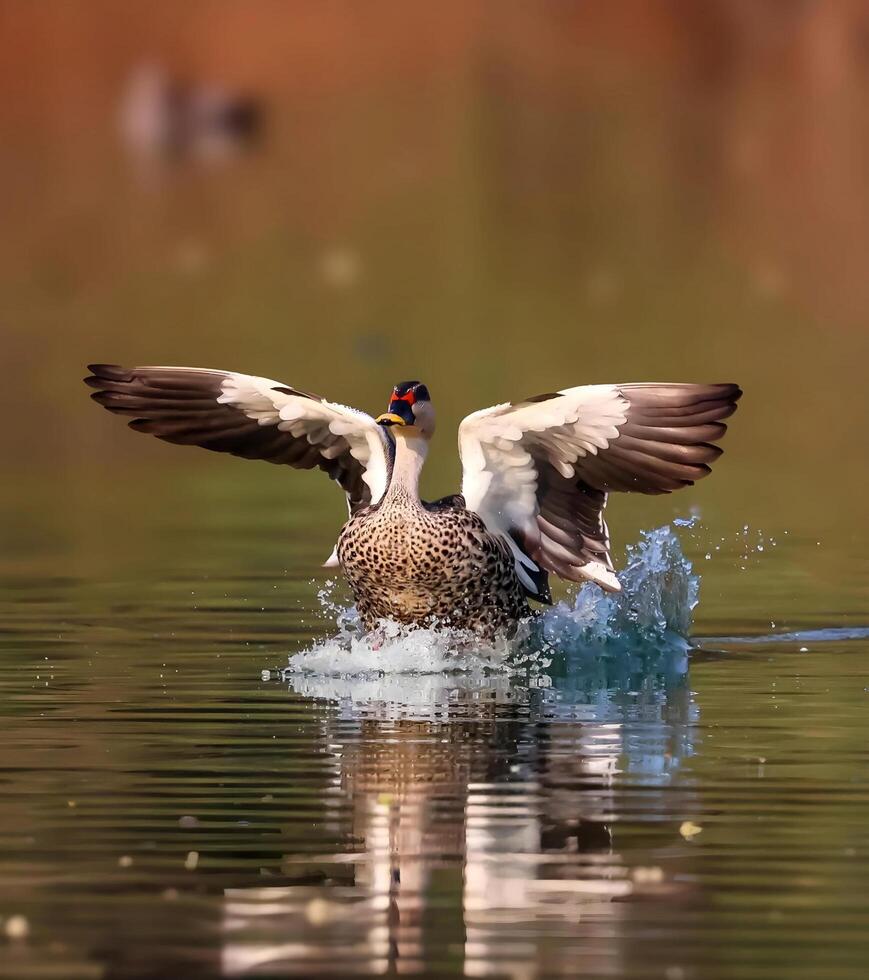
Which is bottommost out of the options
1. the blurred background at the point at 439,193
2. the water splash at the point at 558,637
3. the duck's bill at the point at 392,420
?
the water splash at the point at 558,637

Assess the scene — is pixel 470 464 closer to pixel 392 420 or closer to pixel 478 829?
pixel 392 420

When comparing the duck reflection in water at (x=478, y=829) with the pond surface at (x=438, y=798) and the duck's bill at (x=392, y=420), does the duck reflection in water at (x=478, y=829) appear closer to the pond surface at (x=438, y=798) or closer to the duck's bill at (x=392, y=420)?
the pond surface at (x=438, y=798)

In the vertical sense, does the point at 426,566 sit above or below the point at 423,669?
above

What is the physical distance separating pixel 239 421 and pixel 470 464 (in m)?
1.32

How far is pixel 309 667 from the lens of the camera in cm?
1345

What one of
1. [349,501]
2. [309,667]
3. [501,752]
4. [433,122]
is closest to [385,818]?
[501,752]

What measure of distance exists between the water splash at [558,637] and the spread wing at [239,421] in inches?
30.6

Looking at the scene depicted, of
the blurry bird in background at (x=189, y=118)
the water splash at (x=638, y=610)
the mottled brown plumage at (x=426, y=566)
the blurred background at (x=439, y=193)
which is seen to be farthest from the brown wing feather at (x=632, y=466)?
the blurry bird in background at (x=189, y=118)

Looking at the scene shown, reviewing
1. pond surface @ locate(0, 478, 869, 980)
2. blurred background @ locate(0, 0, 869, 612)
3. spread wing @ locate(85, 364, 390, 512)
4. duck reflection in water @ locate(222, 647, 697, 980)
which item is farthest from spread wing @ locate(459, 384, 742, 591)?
blurred background @ locate(0, 0, 869, 612)

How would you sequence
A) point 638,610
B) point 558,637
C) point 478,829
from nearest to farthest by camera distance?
point 478,829, point 558,637, point 638,610

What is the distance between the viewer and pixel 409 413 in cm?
1380

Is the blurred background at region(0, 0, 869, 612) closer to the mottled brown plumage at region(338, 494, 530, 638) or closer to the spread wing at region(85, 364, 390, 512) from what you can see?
the spread wing at region(85, 364, 390, 512)

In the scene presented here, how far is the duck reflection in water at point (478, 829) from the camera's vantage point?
26.1 feet

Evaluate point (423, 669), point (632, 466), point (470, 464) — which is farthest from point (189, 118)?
point (423, 669)
